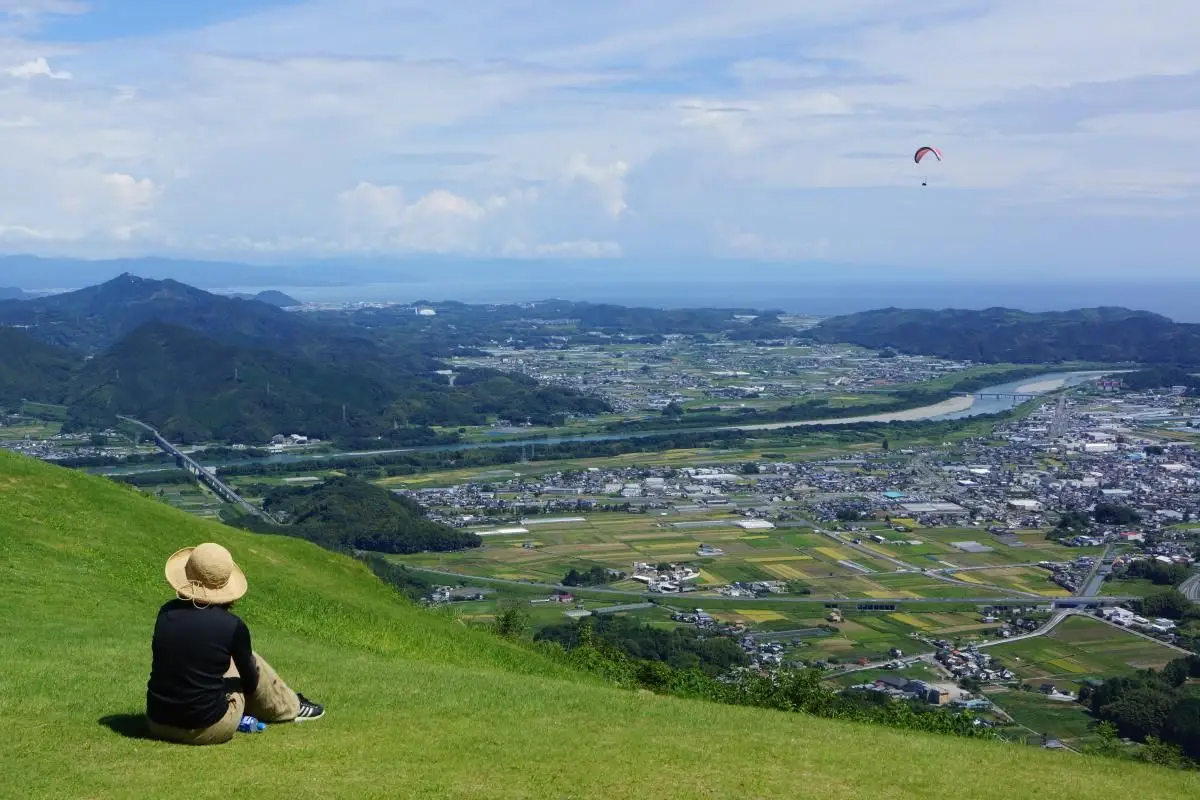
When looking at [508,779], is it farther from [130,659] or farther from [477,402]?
[477,402]

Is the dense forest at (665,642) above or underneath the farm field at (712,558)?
above

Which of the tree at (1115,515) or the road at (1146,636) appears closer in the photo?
the road at (1146,636)

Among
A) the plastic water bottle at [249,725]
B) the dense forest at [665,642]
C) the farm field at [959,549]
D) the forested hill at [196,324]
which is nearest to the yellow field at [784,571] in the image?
the farm field at [959,549]

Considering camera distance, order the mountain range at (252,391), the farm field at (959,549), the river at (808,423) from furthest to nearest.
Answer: the mountain range at (252,391), the river at (808,423), the farm field at (959,549)

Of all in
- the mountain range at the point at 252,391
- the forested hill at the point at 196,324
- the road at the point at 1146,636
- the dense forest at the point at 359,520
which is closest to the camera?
the road at the point at 1146,636

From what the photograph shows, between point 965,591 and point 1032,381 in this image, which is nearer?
point 965,591

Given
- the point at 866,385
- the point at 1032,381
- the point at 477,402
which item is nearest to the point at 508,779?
the point at 477,402

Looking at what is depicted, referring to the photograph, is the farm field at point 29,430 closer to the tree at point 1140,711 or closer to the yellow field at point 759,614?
the yellow field at point 759,614
